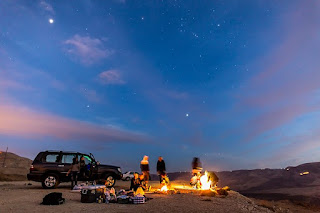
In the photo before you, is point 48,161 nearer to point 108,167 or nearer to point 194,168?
point 108,167

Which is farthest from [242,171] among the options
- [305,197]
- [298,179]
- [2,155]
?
[2,155]

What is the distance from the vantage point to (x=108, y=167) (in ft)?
53.5

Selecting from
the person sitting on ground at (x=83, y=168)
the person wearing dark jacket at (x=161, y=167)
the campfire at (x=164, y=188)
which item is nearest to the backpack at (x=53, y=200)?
the person sitting on ground at (x=83, y=168)

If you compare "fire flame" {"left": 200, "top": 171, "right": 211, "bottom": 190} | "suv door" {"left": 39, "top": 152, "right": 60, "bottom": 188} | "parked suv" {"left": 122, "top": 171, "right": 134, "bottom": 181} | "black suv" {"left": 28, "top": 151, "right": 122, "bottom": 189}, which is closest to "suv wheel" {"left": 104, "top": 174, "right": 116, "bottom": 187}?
"black suv" {"left": 28, "top": 151, "right": 122, "bottom": 189}

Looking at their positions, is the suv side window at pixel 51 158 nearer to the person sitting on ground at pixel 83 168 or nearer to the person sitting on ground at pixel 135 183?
the person sitting on ground at pixel 83 168

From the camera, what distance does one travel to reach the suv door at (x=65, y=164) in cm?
1510

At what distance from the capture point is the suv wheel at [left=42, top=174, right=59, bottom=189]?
584 inches

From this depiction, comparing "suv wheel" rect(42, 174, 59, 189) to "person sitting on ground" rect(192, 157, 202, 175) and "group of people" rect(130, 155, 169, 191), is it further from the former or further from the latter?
"person sitting on ground" rect(192, 157, 202, 175)

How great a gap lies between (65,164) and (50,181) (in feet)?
4.27

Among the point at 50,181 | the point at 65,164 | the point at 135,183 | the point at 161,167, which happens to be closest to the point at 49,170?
the point at 50,181

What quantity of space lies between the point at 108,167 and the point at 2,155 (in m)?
77.6

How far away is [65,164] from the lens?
15289mm

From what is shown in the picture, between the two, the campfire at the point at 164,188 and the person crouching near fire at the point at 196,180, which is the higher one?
the person crouching near fire at the point at 196,180

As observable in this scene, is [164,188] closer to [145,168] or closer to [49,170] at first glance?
[145,168]
